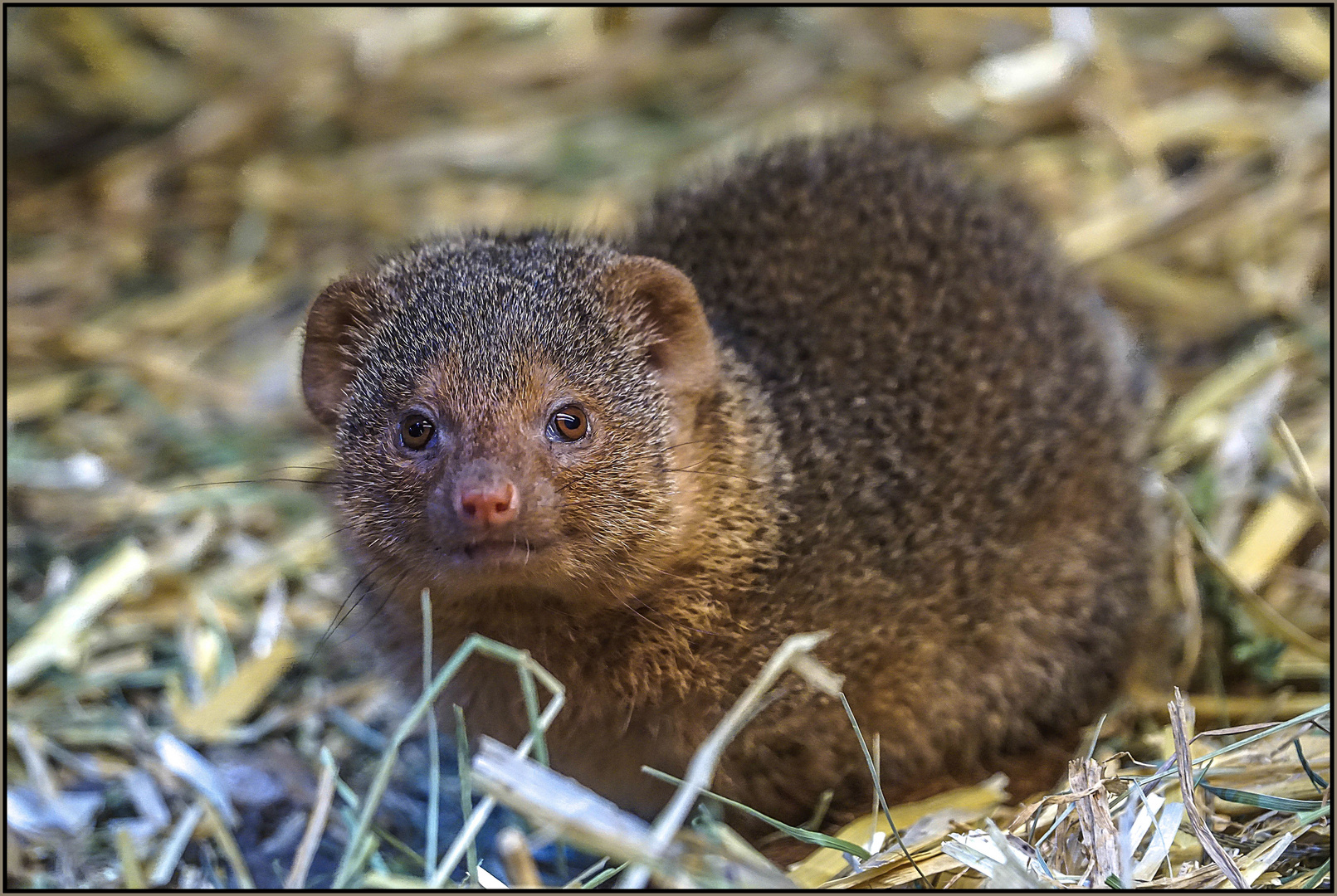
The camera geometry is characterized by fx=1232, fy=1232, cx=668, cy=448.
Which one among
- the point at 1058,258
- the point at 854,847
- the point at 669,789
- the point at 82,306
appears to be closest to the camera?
the point at 854,847

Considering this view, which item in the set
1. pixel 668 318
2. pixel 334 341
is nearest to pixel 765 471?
pixel 668 318

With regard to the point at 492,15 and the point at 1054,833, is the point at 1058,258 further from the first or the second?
the point at 492,15

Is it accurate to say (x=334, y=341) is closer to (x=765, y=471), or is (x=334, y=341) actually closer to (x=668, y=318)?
(x=668, y=318)

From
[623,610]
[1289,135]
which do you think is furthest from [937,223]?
[1289,135]

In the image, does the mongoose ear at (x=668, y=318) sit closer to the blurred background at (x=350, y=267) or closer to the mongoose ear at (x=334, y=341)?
the mongoose ear at (x=334, y=341)

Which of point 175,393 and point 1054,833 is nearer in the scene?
point 1054,833

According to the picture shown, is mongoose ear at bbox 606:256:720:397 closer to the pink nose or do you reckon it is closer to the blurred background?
the pink nose
